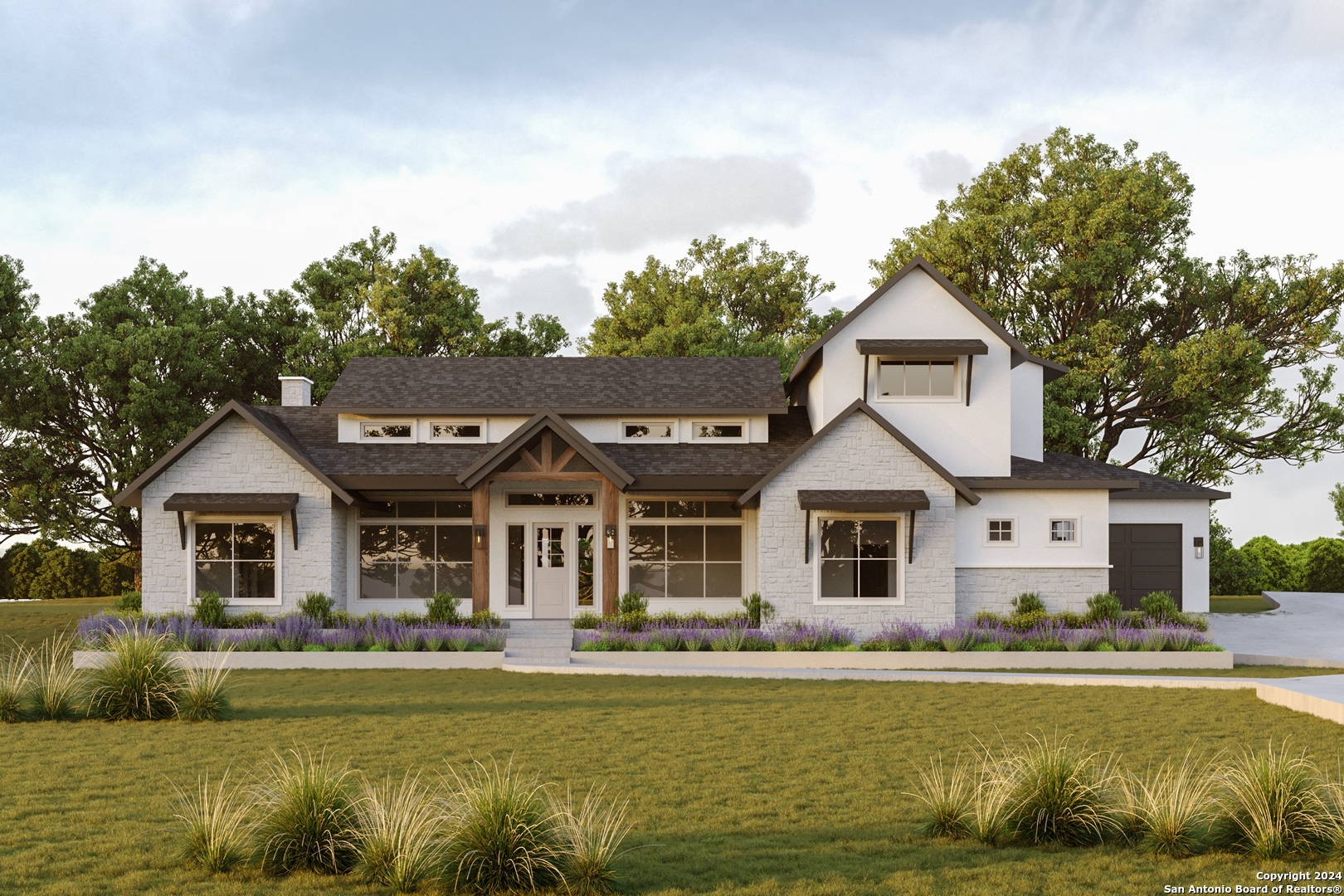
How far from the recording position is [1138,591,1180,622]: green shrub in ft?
78.9

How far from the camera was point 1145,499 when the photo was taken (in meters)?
26.9

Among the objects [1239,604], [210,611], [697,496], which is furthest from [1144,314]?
[210,611]

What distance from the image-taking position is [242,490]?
24734mm

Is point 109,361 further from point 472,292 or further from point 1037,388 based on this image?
point 1037,388

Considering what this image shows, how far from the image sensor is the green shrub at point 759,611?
2372cm

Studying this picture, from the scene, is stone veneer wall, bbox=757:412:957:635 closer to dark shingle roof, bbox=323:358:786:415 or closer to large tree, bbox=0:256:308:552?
dark shingle roof, bbox=323:358:786:415

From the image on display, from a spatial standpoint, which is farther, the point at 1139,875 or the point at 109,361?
the point at 109,361

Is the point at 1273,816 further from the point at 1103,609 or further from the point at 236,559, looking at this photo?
the point at 236,559

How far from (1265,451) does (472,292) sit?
26.2m

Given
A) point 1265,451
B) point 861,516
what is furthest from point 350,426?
point 1265,451

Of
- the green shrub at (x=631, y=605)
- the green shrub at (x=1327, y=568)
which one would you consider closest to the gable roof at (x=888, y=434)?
the green shrub at (x=631, y=605)

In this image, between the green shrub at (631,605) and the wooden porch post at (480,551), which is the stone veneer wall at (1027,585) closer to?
the green shrub at (631,605)

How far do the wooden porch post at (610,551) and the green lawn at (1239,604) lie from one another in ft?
51.3

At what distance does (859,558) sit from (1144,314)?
17964mm
